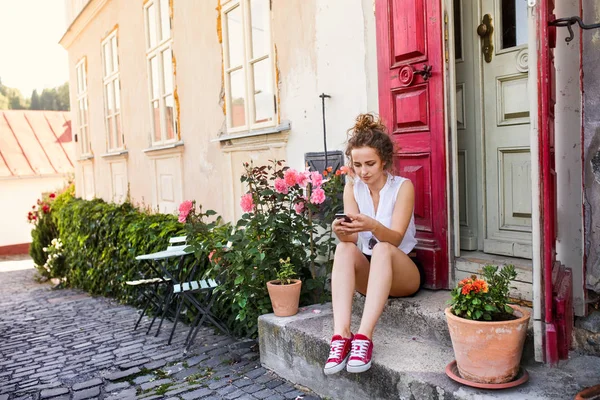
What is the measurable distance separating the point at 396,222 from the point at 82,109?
38.3 ft

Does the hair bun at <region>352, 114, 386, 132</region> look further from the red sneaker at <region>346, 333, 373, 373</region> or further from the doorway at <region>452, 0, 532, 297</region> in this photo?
the red sneaker at <region>346, 333, 373, 373</region>

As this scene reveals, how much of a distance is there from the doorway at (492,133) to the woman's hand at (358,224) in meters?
0.86

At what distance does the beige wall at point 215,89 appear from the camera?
4.50 m

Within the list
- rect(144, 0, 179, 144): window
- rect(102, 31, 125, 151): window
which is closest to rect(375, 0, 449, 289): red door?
rect(144, 0, 179, 144): window

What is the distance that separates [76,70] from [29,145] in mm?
12094

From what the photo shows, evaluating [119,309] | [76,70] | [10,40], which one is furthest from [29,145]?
[10,40]

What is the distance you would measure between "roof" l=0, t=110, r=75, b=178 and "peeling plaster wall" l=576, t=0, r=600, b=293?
70.4 feet

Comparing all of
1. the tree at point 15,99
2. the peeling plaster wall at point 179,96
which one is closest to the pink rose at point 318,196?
the peeling plaster wall at point 179,96

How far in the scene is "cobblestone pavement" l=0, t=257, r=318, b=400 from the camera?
3.85 meters

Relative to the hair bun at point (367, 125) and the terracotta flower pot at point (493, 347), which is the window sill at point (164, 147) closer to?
the hair bun at point (367, 125)

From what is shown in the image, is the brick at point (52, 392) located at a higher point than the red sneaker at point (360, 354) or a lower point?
lower

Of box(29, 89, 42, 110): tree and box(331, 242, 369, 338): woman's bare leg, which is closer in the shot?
box(331, 242, 369, 338): woman's bare leg

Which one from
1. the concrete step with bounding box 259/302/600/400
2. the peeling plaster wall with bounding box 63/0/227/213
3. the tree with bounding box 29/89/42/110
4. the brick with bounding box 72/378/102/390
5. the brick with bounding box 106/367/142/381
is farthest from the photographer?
the tree with bounding box 29/89/42/110

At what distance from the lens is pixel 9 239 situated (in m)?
22.0
